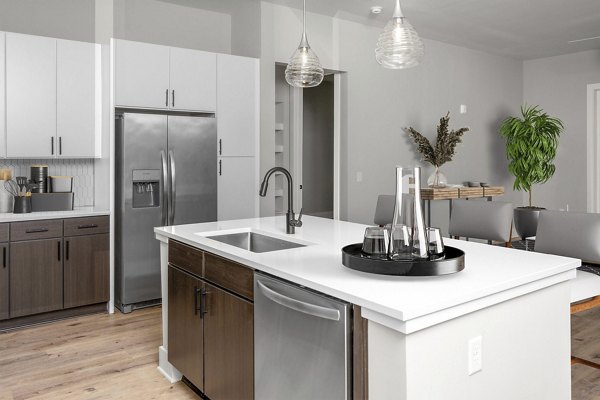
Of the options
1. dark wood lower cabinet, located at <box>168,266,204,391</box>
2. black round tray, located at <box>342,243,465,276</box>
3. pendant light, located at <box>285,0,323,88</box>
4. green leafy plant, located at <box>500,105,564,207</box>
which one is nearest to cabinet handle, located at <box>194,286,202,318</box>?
dark wood lower cabinet, located at <box>168,266,204,391</box>

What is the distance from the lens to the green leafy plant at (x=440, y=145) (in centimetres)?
612

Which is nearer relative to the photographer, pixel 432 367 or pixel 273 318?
pixel 432 367

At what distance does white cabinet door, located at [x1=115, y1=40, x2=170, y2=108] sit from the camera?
401cm

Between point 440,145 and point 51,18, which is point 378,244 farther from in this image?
point 440,145

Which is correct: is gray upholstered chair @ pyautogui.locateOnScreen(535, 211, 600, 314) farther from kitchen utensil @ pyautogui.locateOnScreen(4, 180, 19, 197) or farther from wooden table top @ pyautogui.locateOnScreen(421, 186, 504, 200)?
kitchen utensil @ pyautogui.locateOnScreen(4, 180, 19, 197)

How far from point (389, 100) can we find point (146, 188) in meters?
3.30

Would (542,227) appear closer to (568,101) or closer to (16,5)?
(16,5)

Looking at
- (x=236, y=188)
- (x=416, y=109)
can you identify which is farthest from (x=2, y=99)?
(x=416, y=109)

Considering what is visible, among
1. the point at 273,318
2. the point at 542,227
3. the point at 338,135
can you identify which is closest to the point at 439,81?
the point at 338,135

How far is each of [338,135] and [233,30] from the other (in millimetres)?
1651

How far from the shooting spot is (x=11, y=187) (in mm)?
3971

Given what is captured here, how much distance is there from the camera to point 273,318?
1872 millimetres

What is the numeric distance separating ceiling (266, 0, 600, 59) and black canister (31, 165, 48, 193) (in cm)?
265

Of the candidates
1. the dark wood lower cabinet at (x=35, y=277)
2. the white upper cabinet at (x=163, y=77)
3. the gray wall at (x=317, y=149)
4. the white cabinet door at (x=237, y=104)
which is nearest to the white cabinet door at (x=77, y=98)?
the white upper cabinet at (x=163, y=77)
